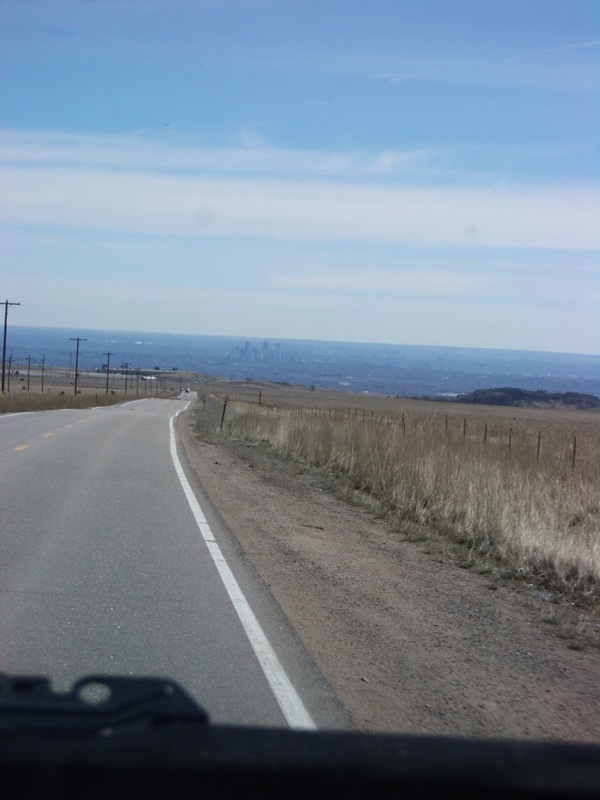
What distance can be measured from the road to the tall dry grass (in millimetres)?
3233

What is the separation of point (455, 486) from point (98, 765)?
37.5 ft

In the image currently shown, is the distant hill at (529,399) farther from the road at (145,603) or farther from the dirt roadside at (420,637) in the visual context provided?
the dirt roadside at (420,637)

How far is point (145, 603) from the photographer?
26.1 ft

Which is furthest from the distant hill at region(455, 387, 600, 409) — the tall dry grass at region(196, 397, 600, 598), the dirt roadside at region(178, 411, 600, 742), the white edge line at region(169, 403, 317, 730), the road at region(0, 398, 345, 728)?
the white edge line at region(169, 403, 317, 730)

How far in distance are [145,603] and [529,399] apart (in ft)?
311

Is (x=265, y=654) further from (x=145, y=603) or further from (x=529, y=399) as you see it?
(x=529, y=399)

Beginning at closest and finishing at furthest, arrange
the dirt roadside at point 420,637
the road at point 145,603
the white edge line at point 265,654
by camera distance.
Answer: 1. the white edge line at point 265,654
2. the dirt roadside at point 420,637
3. the road at point 145,603

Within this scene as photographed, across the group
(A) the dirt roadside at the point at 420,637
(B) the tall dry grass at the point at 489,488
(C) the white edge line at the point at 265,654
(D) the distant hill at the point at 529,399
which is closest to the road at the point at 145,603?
(C) the white edge line at the point at 265,654

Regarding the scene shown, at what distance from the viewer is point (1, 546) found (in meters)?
10.0

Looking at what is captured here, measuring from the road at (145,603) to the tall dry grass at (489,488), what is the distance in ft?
10.6

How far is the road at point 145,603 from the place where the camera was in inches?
233

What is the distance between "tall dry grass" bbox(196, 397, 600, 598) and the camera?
406 inches

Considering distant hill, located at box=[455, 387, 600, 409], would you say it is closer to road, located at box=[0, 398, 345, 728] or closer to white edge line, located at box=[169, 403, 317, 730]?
road, located at box=[0, 398, 345, 728]

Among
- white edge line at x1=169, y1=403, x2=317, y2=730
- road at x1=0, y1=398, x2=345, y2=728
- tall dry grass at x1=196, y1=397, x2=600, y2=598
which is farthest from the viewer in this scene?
tall dry grass at x1=196, y1=397, x2=600, y2=598
